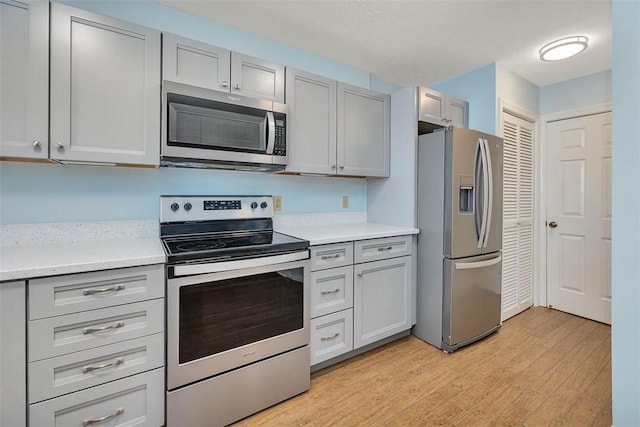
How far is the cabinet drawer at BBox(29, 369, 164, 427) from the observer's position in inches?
49.7

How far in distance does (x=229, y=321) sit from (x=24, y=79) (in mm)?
1520

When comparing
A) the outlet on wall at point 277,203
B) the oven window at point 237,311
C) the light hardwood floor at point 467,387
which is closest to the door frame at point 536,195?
the light hardwood floor at point 467,387

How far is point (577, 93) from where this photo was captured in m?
3.12

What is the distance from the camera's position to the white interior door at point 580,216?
2.98 metres

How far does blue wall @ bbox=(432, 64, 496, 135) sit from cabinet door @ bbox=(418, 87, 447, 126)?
0.40 metres

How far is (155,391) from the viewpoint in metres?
1.47

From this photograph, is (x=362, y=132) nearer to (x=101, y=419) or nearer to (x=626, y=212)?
(x=626, y=212)

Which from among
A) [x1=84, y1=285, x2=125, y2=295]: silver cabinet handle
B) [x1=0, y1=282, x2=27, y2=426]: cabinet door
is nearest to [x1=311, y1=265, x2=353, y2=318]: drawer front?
[x1=84, y1=285, x2=125, y2=295]: silver cabinet handle

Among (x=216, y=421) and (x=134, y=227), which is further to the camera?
(x=134, y=227)

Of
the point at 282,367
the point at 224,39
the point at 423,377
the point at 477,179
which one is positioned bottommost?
the point at 423,377

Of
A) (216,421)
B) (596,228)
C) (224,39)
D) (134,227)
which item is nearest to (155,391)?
(216,421)

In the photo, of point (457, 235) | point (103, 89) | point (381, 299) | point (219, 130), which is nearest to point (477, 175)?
point (457, 235)

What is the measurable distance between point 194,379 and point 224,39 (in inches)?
88.8

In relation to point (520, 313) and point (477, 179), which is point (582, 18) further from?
point (520, 313)
